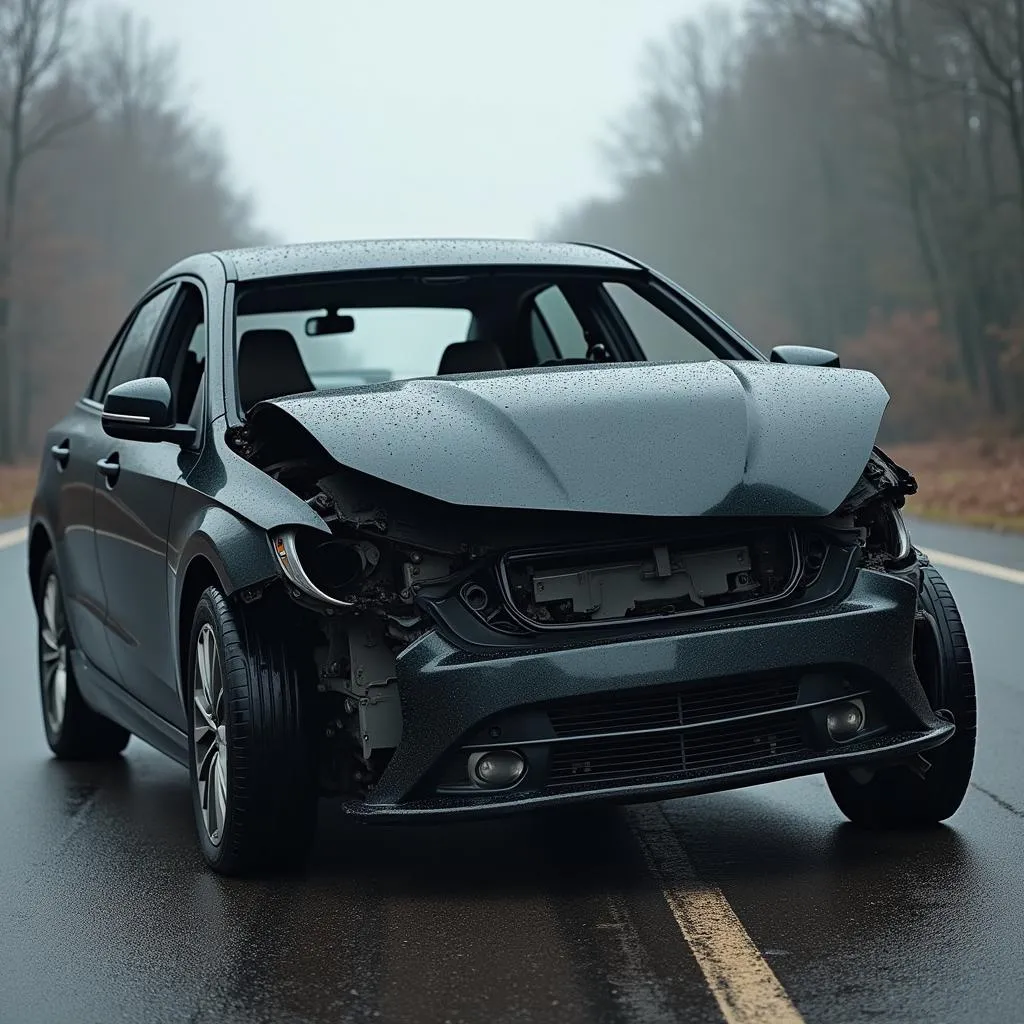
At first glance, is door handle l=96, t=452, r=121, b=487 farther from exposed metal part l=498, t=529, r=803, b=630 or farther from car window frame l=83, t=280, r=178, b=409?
exposed metal part l=498, t=529, r=803, b=630

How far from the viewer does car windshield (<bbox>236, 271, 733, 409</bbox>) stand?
6.78m

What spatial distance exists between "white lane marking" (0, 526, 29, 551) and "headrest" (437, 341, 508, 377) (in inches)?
510

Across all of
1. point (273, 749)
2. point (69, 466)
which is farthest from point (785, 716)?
point (69, 466)

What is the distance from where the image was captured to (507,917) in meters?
5.04

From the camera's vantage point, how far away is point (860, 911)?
4.96 m

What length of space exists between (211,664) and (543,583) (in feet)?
3.41

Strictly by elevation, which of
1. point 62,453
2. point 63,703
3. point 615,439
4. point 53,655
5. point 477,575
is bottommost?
point 63,703

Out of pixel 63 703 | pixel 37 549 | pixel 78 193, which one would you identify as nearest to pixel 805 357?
pixel 63 703

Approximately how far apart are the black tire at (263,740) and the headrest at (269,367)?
1343 mm

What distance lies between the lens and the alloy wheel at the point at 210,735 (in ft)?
18.3

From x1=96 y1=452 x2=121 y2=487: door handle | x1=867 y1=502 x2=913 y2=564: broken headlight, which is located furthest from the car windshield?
x1=867 y1=502 x2=913 y2=564: broken headlight

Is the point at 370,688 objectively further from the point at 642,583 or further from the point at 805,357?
the point at 805,357

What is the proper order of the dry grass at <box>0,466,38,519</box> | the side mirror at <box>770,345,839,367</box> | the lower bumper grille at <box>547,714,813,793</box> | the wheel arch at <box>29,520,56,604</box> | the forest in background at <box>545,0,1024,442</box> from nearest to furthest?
the lower bumper grille at <box>547,714,813,793</box>, the side mirror at <box>770,345,839,367</box>, the wheel arch at <box>29,520,56,604</box>, the dry grass at <box>0,466,38,519</box>, the forest in background at <box>545,0,1024,442</box>

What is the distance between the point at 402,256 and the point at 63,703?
2.27 m
